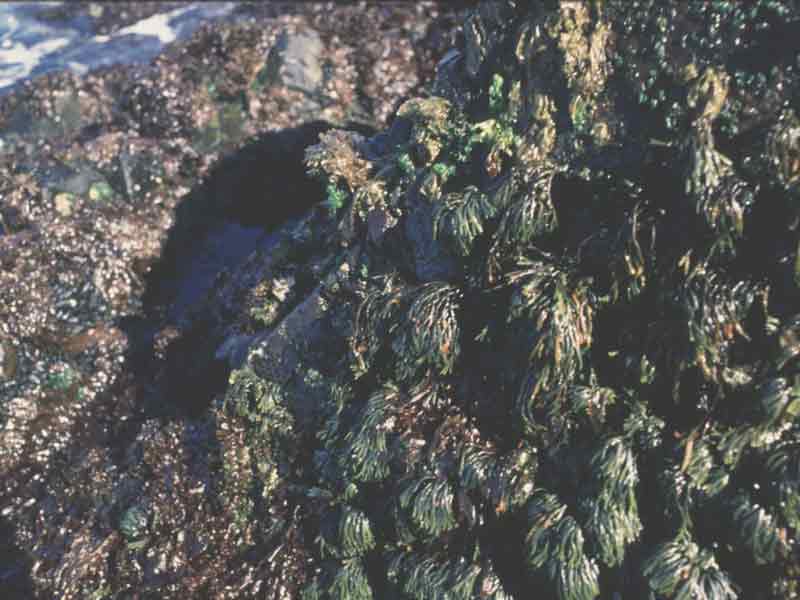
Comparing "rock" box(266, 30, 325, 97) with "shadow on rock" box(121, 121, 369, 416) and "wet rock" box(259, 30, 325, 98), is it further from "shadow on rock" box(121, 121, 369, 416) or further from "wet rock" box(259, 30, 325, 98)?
"shadow on rock" box(121, 121, 369, 416)

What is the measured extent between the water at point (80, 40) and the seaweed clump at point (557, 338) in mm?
5695

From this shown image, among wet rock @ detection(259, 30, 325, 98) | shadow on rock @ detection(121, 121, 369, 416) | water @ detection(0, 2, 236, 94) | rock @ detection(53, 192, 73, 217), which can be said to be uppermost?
wet rock @ detection(259, 30, 325, 98)

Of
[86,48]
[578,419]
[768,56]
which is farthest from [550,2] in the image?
[86,48]

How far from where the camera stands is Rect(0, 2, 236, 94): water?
11.4 meters

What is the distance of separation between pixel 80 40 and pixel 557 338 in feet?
32.5

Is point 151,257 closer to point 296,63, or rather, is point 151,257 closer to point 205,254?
point 205,254

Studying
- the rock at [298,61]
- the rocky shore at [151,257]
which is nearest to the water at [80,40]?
the rocky shore at [151,257]

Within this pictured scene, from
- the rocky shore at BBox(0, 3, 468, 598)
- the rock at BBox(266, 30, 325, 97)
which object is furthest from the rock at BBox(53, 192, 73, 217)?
the rock at BBox(266, 30, 325, 97)

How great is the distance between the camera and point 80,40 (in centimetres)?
1231

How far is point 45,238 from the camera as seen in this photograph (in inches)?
346

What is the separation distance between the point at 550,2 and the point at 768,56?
1698mm

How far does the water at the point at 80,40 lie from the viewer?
37.3 ft

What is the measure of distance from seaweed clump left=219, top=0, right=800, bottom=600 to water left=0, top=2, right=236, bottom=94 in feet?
18.7

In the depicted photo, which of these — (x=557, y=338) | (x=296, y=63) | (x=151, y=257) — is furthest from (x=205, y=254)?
(x=557, y=338)
